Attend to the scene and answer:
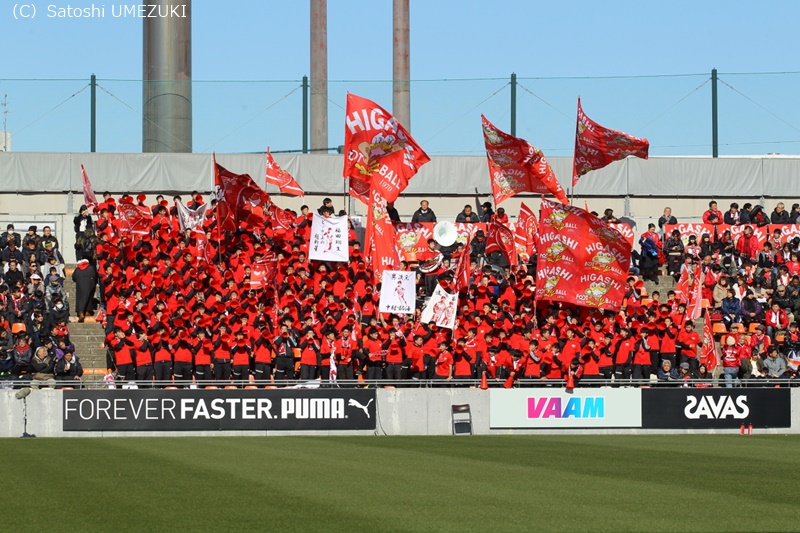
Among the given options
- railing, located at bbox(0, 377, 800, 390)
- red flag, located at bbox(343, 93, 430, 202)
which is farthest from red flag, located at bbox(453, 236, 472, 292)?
railing, located at bbox(0, 377, 800, 390)

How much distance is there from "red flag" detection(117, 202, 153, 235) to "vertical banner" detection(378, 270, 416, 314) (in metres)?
6.57

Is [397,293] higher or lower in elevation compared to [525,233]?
lower

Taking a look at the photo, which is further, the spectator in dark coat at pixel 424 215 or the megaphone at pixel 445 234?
the spectator in dark coat at pixel 424 215

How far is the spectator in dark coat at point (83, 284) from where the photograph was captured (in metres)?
32.0

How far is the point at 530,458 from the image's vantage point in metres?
19.8

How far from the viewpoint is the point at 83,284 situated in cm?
3216

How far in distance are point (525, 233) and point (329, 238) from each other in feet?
19.4

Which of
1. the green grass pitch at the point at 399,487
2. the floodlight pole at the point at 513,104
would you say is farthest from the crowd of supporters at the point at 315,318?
the floodlight pole at the point at 513,104

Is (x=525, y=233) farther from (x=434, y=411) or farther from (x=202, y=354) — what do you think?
(x=202, y=354)

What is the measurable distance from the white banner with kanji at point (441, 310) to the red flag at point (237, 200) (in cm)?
576

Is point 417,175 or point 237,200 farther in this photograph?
point 417,175

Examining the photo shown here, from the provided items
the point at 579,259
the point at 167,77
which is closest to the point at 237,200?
the point at 579,259

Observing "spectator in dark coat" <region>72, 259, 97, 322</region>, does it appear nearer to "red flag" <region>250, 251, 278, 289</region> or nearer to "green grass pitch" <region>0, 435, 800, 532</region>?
"red flag" <region>250, 251, 278, 289</region>

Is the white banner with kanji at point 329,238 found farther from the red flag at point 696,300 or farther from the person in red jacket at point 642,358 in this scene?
the red flag at point 696,300
